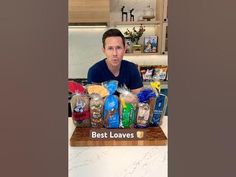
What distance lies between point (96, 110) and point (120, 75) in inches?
7.7

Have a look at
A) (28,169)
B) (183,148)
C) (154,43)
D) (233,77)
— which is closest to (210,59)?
(233,77)

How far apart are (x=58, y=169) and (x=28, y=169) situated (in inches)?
3.8

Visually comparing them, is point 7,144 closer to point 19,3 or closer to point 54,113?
point 54,113

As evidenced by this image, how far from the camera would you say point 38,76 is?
1.01 m

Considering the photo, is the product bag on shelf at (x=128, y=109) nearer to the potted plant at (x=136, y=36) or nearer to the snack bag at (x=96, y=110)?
the snack bag at (x=96, y=110)

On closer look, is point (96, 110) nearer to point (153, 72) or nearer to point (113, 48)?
point (113, 48)

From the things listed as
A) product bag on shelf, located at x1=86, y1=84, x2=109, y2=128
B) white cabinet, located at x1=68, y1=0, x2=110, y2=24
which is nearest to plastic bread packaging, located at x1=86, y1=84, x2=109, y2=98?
product bag on shelf, located at x1=86, y1=84, x2=109, y2=128

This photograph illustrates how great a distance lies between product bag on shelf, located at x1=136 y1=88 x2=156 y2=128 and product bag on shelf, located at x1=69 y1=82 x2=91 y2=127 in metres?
0.20

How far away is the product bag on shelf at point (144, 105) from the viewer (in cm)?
119

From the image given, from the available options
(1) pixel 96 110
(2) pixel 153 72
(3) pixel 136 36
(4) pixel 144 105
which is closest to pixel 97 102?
(1) pixel 96 110

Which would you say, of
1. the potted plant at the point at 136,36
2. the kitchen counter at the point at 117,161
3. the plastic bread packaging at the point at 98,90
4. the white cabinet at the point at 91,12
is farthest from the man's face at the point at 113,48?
the potted plant at the point at 136,36

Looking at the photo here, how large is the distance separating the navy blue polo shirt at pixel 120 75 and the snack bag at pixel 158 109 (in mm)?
124

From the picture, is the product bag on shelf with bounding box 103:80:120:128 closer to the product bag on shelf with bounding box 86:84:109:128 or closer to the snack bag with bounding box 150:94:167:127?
the product bag on shelf with bounding box 86:84:109:128

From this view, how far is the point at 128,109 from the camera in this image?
1.18 meters
